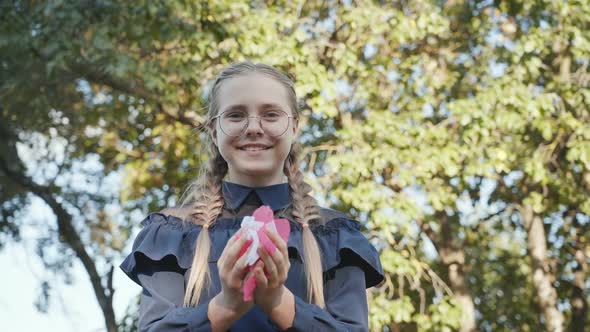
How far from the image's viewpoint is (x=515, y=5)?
33.8 ft

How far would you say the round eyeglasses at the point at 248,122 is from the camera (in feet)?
7.27

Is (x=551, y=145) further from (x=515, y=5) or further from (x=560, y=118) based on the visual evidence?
(x=515, y=5)

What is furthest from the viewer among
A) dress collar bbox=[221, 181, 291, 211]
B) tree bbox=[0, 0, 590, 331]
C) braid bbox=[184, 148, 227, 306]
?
tree bbox=[0, 0, 590, 331]

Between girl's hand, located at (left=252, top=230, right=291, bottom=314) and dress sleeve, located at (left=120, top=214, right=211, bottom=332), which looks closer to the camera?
girl's hand, located at (left=252, top=230, right=291, bottom=314)

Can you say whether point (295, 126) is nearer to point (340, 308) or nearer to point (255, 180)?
point (255, 180)

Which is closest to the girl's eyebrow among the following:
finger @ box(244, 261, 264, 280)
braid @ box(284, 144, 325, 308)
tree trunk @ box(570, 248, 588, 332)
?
braid @ box(284, 144, 325, 308)

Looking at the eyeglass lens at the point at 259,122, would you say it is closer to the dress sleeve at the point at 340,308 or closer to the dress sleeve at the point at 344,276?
the dress sleeve at the point at 344,276

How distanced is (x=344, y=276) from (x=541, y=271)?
996 cm

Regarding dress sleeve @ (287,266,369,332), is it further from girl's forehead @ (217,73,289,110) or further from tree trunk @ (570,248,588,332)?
tree trunk @ (570,248,588,332)

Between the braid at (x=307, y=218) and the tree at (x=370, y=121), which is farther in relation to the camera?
the tree at (x=370, y=121)

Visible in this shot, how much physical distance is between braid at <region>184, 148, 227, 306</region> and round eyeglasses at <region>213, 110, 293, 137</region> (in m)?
0.21

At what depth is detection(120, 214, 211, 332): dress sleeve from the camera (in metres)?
2.03

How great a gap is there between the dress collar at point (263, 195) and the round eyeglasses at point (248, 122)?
0.56ft

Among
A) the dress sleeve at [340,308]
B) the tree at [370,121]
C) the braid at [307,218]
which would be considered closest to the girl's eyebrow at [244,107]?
the braid at [307,218]
